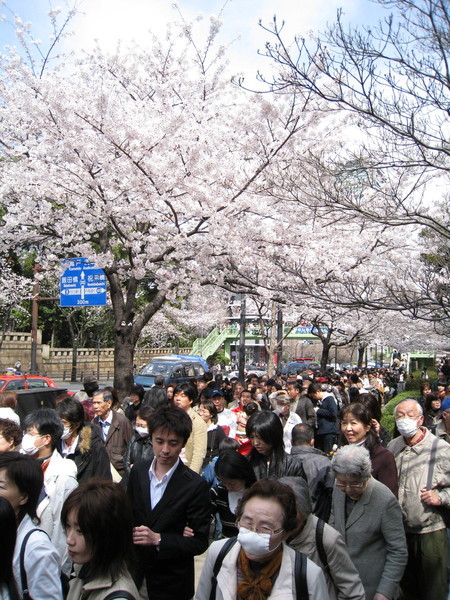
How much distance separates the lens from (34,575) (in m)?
2.52

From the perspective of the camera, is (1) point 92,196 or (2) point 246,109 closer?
(1) point 92,196

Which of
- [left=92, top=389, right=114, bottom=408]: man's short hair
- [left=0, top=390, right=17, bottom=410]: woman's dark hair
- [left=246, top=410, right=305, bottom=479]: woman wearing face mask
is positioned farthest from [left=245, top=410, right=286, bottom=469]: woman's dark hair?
[left=0, top=390, right=17, bottom=410]: woman's dark hair

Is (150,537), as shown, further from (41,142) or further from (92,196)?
(41,142)

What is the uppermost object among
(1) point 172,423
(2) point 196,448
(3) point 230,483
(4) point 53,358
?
(1) point 172,423

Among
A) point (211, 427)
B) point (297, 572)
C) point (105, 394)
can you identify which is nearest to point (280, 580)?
point (297, 572)

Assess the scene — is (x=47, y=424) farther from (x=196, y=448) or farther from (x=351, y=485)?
(x=351, y=485)

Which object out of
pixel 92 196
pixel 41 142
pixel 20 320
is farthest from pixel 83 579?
pixel 20 320

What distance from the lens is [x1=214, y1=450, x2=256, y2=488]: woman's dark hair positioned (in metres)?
3.74

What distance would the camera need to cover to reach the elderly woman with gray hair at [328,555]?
109 inches

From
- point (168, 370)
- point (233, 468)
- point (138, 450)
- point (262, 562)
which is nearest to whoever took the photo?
point (262, 562)

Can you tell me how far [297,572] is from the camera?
7.63ft

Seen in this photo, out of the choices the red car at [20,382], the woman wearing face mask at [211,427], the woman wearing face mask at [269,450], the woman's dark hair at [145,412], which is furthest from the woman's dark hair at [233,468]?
the red car at [20,382]

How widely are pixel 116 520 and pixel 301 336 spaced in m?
56.1

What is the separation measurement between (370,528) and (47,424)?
2142mm
